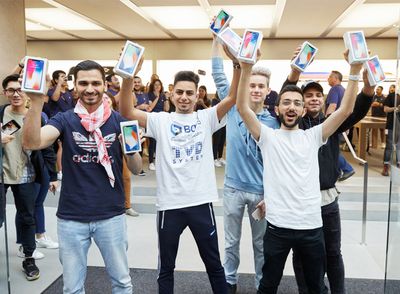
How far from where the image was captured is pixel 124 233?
1.97 metres

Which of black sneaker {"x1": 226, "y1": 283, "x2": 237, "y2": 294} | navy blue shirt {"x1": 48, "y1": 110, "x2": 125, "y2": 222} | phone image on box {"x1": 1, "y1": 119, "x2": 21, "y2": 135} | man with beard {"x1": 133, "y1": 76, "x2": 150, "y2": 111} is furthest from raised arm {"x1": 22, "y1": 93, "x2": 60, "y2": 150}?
man with beard {"x1": 133, "y1": 76, "x2": 150, "y2": 111}

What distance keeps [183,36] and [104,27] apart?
2406 mm

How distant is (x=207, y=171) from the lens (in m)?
2.10

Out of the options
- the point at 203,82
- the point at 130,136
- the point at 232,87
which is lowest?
the point at 130,136

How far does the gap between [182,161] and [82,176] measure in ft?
1.65

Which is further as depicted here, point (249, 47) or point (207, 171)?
point (207, 171)

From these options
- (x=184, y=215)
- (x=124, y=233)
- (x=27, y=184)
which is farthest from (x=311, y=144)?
(x=27, y=184)

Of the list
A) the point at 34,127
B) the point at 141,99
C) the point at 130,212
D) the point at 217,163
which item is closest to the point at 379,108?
the point at 217,163

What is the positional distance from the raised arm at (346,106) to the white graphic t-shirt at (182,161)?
62 cm

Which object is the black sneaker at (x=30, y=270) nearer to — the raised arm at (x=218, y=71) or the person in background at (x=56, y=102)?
the raised arm at (x=218, y=71)

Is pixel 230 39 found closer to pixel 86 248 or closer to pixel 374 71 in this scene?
pixel 374 71

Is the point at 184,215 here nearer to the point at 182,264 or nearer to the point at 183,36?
the point at 182,264

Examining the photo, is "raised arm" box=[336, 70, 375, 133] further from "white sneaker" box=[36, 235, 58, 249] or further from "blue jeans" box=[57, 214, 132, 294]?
"white sneaker" box=[36, 235, 58, 249]

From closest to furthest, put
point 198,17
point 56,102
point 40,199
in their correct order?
1. point 40,199
2. point 56,102
3. point 198,17
